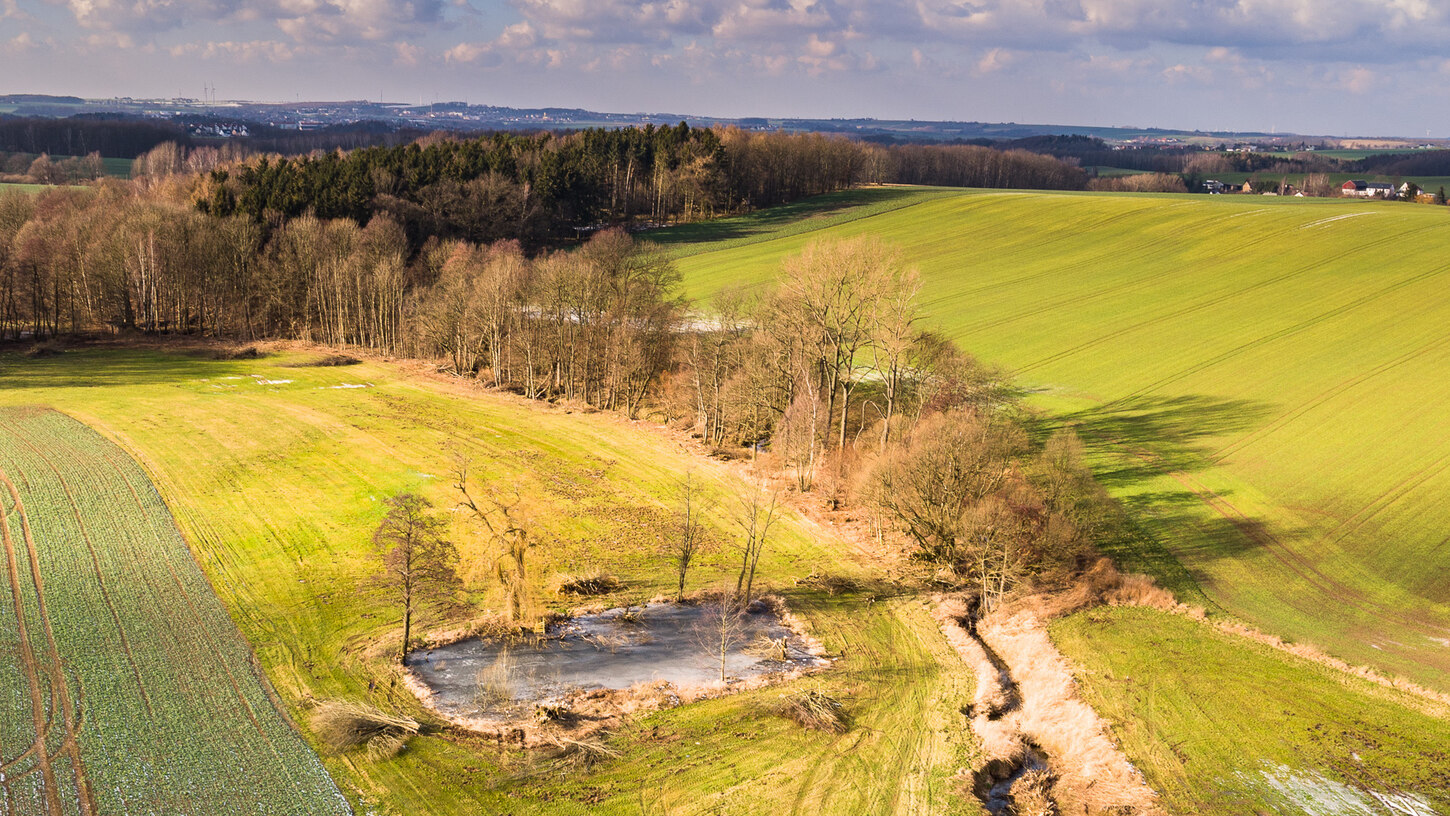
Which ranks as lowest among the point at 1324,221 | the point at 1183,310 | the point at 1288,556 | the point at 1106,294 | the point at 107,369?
the point at 107,369

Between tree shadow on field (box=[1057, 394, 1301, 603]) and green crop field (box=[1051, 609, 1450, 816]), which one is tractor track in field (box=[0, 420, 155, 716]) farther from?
tree shadow on field (box=[1057, 394, 1301, 603])

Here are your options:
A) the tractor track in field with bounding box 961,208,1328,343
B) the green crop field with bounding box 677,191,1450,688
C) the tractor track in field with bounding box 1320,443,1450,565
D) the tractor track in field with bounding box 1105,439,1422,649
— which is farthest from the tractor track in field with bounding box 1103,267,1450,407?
the tractor track in field with bounding box 1320,443,1450,565

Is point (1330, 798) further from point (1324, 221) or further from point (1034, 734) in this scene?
point (1324, 221)

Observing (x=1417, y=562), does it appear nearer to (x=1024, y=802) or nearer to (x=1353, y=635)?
(x=1353, y=635)

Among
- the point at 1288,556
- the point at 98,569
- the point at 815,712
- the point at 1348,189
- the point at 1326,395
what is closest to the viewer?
the point at 815,712

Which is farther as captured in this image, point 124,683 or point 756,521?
point 756,521

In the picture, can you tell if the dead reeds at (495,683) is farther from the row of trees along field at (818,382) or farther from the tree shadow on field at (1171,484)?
the tree shadow on field at (1171,484)

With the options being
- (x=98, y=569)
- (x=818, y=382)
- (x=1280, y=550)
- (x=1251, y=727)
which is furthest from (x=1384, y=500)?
(x=98, y=569)

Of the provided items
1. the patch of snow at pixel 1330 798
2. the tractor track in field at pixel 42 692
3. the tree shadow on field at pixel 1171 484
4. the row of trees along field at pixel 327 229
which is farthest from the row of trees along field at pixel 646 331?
the tractor track in field at pixel 42 692
